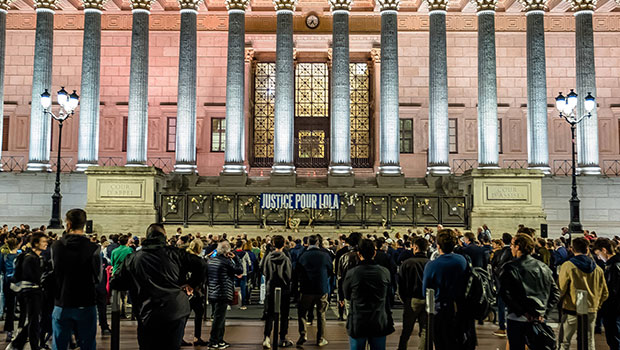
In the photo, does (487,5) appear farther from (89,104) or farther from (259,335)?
(259,335)

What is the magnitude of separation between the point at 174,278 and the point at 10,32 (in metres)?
38.9

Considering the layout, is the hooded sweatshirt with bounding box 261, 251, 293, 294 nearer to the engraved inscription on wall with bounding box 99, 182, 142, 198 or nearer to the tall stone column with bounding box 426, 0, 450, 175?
the engraved inscription on wall with bounding box 99, 182, 142, 198

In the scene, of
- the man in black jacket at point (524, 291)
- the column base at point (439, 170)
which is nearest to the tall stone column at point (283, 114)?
the column base at point (439, 170)

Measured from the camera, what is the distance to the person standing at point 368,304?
7.55 meters

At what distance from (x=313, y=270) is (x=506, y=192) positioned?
19421mm

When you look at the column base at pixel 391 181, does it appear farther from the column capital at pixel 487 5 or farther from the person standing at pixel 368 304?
the person standing at pixel 368 304

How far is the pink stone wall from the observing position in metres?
39.2

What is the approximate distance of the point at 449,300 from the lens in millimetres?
7566

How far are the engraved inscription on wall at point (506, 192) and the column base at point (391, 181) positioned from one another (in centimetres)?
529

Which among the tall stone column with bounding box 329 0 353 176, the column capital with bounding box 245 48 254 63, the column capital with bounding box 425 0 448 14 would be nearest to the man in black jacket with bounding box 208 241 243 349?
the tall stone column with bounding box 329 0 353 176

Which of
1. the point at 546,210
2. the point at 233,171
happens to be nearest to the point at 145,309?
the point at 233,171

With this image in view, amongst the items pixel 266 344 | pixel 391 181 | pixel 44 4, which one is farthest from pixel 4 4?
pixel 266 344

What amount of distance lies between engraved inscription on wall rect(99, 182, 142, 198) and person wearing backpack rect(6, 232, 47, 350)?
721 inches

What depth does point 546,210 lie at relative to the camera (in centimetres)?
3162
